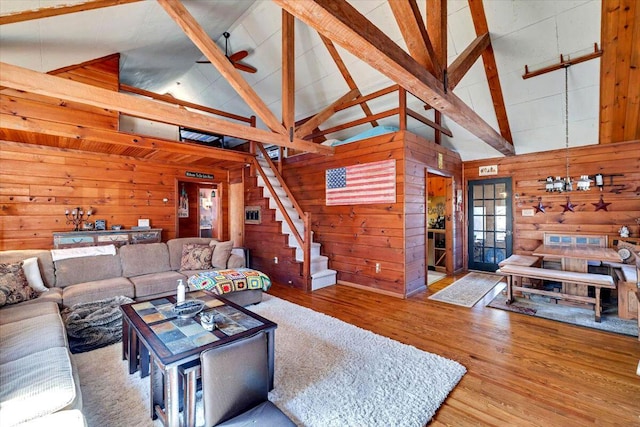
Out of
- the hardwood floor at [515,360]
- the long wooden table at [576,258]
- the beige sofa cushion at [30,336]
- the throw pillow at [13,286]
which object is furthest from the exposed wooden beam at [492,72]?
the throw pillow at [13,286]

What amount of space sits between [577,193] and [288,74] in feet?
17.8

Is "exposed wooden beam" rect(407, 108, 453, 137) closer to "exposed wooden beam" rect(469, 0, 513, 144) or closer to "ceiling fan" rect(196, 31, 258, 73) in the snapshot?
"exposed wooden beam" rect(469, 0, 513, 144)

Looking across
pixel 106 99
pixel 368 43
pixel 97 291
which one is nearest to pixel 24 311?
pixel 97 291

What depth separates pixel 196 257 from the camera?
14.5 feet

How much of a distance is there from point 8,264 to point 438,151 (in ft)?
20.8

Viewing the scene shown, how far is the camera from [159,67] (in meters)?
5.41

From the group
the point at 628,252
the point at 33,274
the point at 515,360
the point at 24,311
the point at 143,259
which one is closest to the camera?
the point at 515,360

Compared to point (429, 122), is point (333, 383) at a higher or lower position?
lower

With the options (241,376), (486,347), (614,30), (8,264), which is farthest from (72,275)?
(614,30)

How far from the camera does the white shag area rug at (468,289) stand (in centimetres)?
417

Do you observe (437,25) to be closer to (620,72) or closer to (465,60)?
(465,60)

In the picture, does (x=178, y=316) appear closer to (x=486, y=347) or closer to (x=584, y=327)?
(x=486, y=347)

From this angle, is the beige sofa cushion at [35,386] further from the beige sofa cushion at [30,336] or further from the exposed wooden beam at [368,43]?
the exposed wooden beam at [368,43]

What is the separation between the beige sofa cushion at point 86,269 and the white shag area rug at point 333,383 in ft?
4.72
